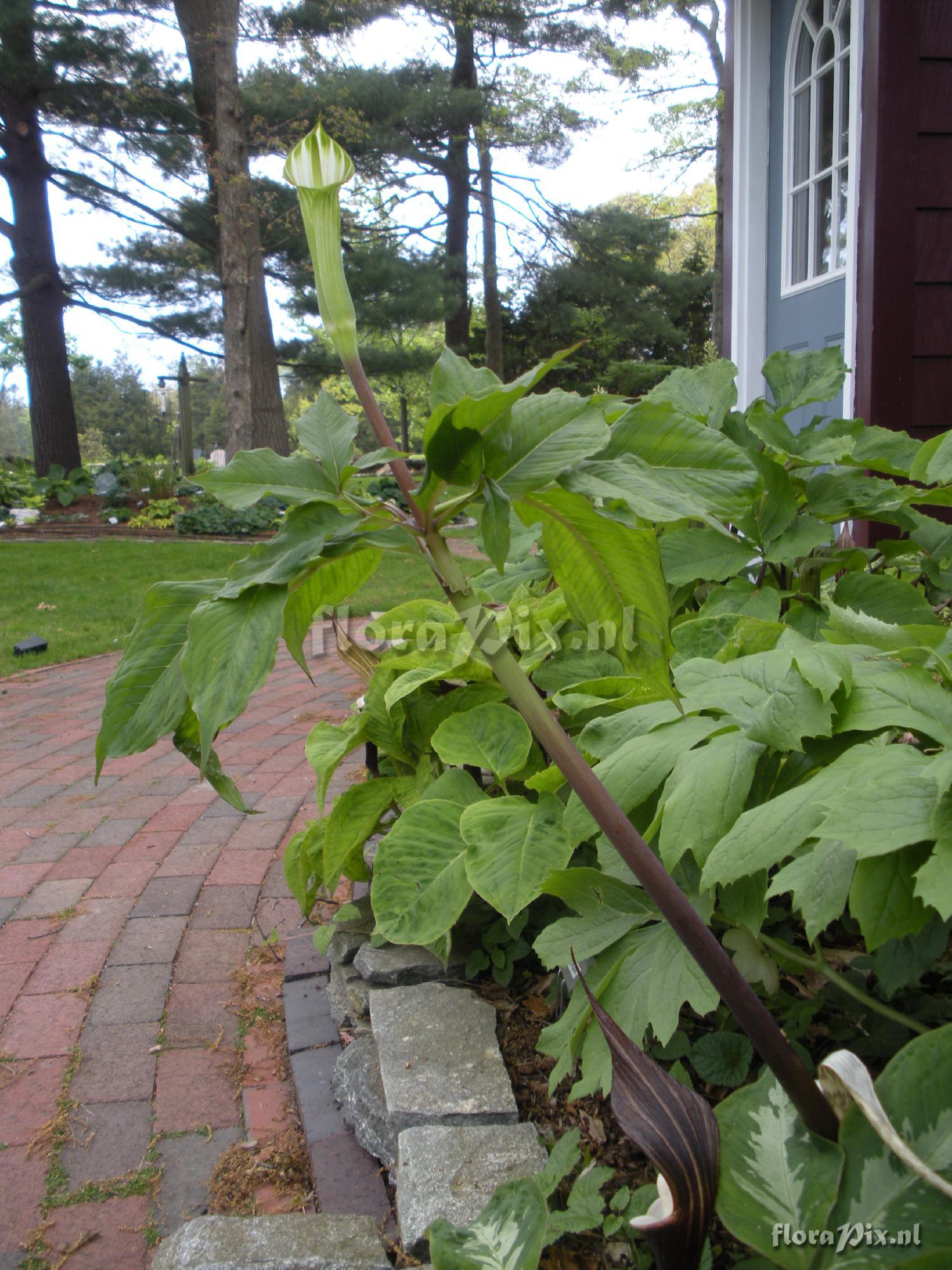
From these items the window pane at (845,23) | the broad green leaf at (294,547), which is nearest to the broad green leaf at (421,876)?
the broad green leaf at (294,547)

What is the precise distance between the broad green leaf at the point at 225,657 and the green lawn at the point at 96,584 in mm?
4103

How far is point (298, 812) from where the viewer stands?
295 cm

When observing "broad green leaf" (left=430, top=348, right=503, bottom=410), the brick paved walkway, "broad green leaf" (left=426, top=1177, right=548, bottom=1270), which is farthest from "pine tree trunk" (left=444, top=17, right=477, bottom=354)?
"broad green leaf" (left=426, top=1177, right=548, bottom=1270)

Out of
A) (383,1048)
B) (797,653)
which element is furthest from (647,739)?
(383,1048)

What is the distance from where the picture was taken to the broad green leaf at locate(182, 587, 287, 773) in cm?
57

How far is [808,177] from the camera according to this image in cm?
457

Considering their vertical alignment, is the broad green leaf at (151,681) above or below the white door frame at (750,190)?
below

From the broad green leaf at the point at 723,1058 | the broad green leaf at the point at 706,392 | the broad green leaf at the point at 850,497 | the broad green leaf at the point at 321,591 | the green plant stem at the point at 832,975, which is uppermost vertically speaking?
the broad green leaf at the point at 706,392

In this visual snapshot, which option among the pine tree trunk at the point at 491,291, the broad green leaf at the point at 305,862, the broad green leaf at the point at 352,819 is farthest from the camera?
the pine tree trunk at the point at 491,291

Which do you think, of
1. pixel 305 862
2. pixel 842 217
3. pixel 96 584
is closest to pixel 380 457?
pixel 305 862

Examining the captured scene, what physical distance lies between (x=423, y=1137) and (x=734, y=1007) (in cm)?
80

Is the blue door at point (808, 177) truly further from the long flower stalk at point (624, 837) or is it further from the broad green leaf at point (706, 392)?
the long flower stalk at point (624, 837)

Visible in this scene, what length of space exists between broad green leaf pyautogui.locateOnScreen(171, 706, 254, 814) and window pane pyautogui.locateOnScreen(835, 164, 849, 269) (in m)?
4.46

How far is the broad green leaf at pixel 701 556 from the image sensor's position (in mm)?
1365
